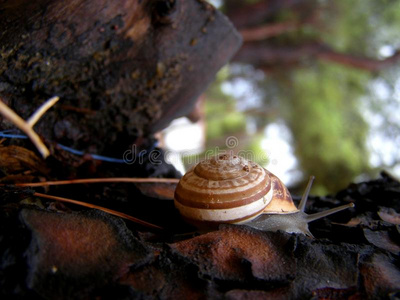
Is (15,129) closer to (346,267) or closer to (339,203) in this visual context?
(346,267)

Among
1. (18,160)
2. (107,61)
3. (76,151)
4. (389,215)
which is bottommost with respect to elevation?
(389,215)

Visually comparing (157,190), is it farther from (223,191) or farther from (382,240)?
(382,240)

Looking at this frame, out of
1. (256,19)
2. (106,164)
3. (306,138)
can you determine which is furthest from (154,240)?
(306,138)

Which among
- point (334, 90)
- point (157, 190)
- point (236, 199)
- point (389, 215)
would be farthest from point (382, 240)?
point (334, 90)

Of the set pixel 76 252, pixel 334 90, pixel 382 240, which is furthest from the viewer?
pixel 334 90

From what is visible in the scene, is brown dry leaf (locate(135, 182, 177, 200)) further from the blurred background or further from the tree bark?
the blurred background

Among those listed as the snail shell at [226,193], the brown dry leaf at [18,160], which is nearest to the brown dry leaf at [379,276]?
the snail shell at [226,193]

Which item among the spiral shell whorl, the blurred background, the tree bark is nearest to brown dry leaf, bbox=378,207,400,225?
the spiral shell whorl
